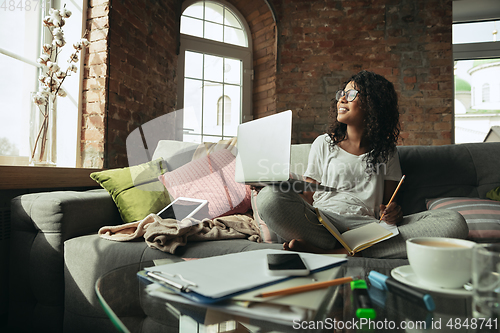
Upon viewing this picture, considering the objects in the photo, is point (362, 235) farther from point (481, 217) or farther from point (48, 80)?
point (48, 80)

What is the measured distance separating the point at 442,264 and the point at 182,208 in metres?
1.17

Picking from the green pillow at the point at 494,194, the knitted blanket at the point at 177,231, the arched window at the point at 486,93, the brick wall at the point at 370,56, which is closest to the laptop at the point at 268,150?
the knitted blanket at the point at 177,231

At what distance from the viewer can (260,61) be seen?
11.6ft

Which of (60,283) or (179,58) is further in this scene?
(179,58)

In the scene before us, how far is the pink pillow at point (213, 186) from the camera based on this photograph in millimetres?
1513

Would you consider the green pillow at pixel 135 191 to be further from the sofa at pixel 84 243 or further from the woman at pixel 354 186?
the woman at pixel 354 186

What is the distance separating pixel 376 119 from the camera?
1518 millimetres

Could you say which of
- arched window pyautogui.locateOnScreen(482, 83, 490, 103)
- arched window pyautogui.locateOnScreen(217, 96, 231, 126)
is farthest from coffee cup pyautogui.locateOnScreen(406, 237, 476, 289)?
arched window pyautogui.locateOnScreen(482, 83, 490, 103)

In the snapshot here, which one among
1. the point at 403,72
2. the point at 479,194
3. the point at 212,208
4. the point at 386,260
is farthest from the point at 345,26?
the point at 386,260

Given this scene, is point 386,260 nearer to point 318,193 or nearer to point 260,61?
point 318,193

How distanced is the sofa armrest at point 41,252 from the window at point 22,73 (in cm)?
75

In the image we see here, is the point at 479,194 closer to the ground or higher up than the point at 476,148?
closer to the ground

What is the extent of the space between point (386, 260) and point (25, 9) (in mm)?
2404

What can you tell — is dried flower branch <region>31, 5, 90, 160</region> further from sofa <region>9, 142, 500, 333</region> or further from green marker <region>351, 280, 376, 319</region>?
green marker <region>351, 280, 376, 319</region>
